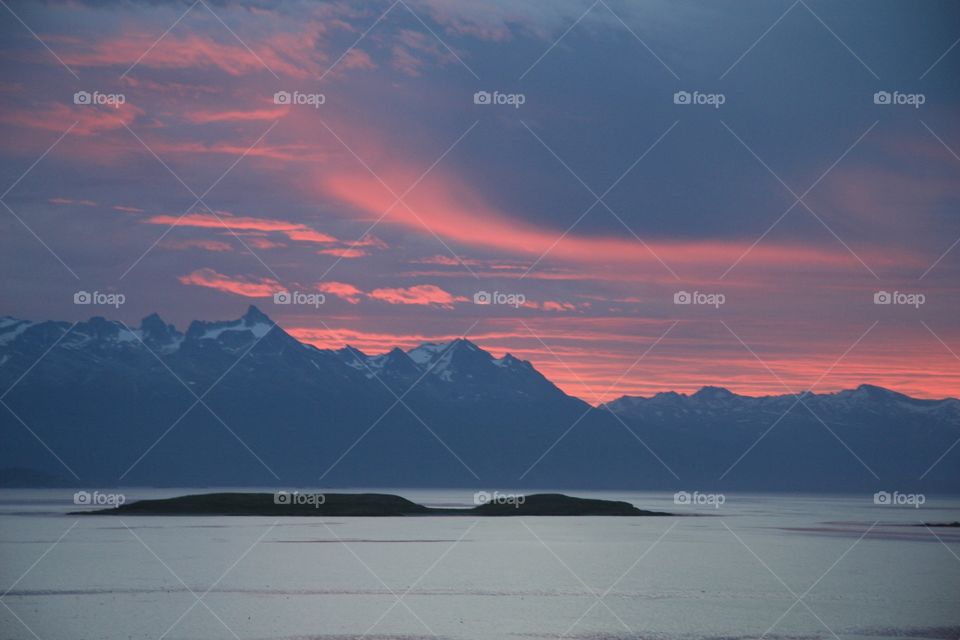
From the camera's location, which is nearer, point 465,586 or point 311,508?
point 465,586

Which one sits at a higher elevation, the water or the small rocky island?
the small rocky island

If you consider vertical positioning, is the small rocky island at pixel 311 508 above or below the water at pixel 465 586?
above

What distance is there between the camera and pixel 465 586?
67.4 m

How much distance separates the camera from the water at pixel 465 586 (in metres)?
49.4

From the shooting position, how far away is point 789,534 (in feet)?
440

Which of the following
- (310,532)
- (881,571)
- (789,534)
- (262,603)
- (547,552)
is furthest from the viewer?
(789,534)

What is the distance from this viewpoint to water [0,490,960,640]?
49.4 metres

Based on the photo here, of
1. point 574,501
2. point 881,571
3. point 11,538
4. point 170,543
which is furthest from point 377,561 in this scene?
point 574,501

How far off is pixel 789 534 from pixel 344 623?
308 feet

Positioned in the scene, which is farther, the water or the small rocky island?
the small rocky island

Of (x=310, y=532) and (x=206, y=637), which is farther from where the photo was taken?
(x=310, y=532)

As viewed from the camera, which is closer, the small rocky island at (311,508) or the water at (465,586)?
the water at (465,586)

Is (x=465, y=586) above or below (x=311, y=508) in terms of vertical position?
below

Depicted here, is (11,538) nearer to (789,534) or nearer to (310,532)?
(310,532)
